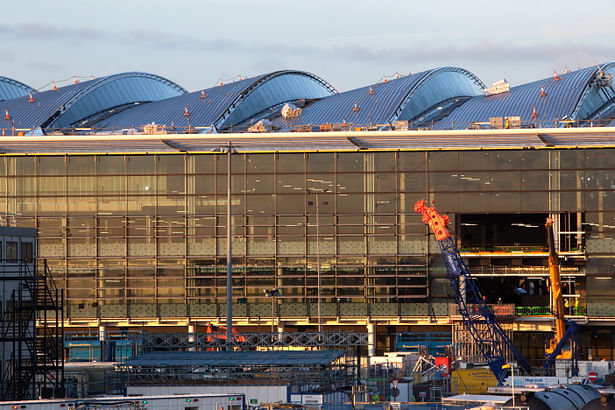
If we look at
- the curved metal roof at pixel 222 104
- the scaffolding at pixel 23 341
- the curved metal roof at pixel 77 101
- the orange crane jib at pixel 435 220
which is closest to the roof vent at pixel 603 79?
the orange crane jib at pixel 435 220

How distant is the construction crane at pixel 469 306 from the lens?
91.1 metres

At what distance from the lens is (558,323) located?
91.6 meters

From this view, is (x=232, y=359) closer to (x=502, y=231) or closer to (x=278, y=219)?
(x=278, y=219)

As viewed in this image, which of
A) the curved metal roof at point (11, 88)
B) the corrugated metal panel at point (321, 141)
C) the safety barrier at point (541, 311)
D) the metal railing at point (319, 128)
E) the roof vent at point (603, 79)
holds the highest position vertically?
the curved metal roof at point (11, 88)

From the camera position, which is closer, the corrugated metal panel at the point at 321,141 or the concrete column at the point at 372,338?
the corrugated metal panel at the point at 321,141

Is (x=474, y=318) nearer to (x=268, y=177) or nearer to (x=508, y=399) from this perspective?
(x=268, y=177)

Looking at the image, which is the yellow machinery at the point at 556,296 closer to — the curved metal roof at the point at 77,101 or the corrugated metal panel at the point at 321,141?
the corrugated metal panel at the point at 321,141

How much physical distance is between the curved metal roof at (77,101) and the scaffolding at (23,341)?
5984cm

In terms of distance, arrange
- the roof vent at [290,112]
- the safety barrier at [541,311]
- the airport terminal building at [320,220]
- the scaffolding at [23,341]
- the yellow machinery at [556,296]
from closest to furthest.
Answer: the scaffolding at [23,341] < the yellow machinery at [556,296] < the airport terminal building at [320,220] < the safety barrier at [541,311] < the roof vent at [290,112]

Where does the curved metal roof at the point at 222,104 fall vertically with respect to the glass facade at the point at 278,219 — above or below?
above

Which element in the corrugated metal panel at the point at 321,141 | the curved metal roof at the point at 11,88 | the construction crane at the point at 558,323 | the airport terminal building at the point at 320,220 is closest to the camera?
the construction crane at the point at 558,323

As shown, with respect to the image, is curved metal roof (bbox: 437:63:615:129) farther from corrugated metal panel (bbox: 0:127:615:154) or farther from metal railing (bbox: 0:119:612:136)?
corrugated metal panel (bbox: 0:127:615:154)

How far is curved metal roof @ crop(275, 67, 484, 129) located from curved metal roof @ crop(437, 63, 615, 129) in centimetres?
374

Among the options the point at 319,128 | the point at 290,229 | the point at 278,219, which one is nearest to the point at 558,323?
the point at 290,229
